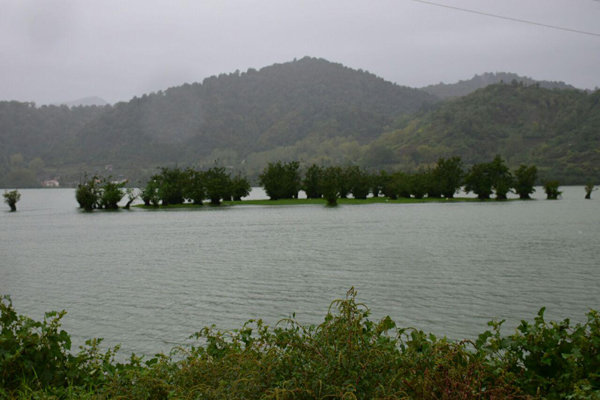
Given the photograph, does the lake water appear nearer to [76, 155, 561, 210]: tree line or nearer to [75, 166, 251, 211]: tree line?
[75, 166, 251, 211]: tree line

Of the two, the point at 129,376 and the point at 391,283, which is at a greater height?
the point at 129,376

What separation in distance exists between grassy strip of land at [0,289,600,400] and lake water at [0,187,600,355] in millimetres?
4778

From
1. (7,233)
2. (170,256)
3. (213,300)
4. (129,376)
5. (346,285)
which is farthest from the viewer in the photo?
(7,233)

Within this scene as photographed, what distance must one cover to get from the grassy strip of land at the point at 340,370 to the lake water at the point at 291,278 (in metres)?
4.78

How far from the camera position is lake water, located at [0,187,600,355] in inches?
534

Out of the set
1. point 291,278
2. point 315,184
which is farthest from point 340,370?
point 315,184

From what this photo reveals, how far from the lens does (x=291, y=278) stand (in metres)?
19.5

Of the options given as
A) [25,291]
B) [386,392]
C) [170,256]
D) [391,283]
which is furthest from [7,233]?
[386,392]

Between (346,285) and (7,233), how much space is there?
120ft

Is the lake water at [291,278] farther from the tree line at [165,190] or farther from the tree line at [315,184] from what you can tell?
the tree line at [315,184]

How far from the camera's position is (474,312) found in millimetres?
13742

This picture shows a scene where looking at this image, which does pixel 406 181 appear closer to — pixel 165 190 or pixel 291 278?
pixel 165 190

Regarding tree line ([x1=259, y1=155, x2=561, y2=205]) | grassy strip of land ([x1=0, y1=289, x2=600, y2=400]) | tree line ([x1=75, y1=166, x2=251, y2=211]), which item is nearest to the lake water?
grassy strip of land ([x1=0, y1=289, x2=600, y2=400])

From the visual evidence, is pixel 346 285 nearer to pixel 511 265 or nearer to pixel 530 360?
pixel 511 265
